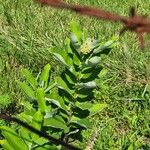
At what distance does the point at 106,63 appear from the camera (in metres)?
3.44

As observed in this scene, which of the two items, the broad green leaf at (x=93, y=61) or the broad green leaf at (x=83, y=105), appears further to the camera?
the broad green leaf at (x=83, y=105)

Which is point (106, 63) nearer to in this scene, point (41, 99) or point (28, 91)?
point (28, 91)

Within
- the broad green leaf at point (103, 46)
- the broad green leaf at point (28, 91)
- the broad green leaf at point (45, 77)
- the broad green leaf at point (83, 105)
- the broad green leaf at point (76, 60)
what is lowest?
the broad green leaf at point (83, 105)

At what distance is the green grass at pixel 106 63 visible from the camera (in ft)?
10.2

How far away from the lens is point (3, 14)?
4.18 metres

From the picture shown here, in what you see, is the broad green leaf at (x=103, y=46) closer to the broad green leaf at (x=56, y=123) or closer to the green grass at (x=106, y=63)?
the broad green leaf at (x=56, y=123)

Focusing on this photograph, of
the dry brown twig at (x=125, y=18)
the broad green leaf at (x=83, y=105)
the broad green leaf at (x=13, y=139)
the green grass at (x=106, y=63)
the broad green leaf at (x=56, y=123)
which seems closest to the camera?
the dry brown twig at (x=125, y=18)

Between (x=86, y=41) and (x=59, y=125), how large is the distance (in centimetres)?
41

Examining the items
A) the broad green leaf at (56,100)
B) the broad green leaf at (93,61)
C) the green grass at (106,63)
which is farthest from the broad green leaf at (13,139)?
the green grass at (106,63)

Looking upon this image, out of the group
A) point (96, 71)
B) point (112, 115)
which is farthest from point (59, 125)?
point (112, 115)

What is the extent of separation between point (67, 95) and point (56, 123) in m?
0.15

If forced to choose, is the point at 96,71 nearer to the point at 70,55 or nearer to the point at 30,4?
the point at 70,55

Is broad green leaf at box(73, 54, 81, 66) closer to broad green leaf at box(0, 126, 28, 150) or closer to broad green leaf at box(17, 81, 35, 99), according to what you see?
A: broad green leaf at box(17, 81, 35, 99)

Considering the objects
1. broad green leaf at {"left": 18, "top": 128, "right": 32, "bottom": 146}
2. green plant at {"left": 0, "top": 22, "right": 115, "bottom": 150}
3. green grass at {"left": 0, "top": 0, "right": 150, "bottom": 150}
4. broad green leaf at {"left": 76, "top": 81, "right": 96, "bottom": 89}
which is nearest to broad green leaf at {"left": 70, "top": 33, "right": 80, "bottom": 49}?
green plant at {"left": 0, "top": 22, "right": 115, "bottom": 150}
